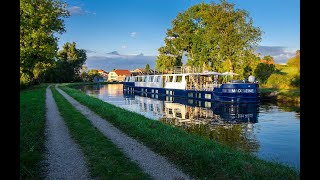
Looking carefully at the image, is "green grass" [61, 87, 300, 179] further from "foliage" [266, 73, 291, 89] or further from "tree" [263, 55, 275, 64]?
"tree" [263, 55, 275, 64]

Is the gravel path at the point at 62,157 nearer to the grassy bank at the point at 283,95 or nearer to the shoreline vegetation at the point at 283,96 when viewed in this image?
the shoreline vegetation at the point at 283,96

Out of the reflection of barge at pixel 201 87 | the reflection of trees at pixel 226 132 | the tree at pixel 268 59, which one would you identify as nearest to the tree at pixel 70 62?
the reflection of barge at pixel 201 87

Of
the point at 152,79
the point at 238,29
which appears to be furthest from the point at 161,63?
the point at 238,29

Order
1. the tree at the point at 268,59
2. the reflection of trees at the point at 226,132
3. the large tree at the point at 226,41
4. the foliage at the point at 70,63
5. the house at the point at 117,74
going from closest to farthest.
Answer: the reflection of trees at the point at 226,132 → the large tree at the point at 226,41 → the tree at the point at 268,59 → the foliage at the point at 70,63 → the house at the point at 117,74

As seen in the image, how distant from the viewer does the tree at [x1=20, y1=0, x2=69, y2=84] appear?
39188 mm

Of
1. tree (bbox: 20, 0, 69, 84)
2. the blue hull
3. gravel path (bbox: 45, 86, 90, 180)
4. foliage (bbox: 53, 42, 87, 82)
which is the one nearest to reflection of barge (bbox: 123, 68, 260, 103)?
the blue hull

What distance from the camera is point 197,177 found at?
347 inches

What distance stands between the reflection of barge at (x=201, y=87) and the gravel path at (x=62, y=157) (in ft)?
95.5

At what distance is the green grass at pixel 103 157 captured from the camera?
28.9 feet

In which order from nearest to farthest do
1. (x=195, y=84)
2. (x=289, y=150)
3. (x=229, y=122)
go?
1. (x=289, y=150)
2. (x=229, y=122)
3. (x=195, y=84)

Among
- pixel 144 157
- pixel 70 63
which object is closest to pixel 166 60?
pixel 70 63

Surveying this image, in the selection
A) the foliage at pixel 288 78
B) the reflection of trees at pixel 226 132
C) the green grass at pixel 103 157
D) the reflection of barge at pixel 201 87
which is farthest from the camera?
the foliage at pixel 288 78
